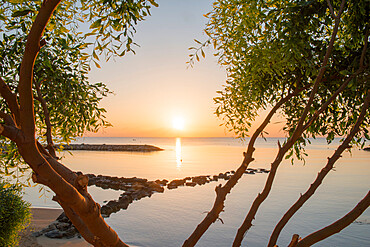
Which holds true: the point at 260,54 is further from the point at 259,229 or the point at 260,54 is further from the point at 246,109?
the point at 259,229

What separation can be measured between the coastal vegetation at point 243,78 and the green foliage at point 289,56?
0.05ft

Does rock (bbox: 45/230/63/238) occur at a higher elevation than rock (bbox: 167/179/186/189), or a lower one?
higher

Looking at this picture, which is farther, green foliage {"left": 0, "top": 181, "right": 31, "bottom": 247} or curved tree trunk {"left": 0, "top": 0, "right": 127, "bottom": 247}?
green foliage {"left": 0, "top": 181, "right": 31, "bottom": 247}

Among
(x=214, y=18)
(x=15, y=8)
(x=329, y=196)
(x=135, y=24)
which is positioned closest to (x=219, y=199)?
(x=135, y=24)

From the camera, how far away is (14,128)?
1.95 meters

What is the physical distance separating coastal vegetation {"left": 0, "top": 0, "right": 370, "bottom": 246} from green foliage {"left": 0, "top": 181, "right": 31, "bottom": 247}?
3.86 m

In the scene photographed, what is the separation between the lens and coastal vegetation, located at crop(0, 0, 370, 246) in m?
2.70

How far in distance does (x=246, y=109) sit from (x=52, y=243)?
9125 millimetres

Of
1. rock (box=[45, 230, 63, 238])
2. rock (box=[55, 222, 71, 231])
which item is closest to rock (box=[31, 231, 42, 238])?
rock (box=[45, 230, 63, 238])

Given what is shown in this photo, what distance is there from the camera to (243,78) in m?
4.20

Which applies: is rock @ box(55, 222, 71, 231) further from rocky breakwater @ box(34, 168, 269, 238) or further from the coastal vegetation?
the coastal vegetation

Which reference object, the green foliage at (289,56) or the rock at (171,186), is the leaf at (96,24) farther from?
the rock at (171,186)

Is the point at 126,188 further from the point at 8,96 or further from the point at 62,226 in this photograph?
the point at 8,96

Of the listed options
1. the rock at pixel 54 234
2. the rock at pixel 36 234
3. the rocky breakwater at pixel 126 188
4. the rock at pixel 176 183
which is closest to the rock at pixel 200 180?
the rock at pixel 176 183
